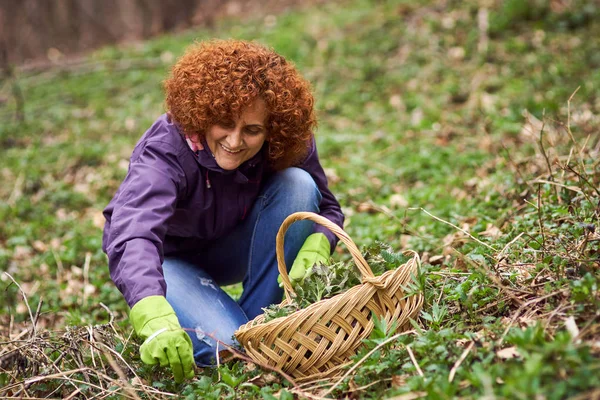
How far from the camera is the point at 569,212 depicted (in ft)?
8.55

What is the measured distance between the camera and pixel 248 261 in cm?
282

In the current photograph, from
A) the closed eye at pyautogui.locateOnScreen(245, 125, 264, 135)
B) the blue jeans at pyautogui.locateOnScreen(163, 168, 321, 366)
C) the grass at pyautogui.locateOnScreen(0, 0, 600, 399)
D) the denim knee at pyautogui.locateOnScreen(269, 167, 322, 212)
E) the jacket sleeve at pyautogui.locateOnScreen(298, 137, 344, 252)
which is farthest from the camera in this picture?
the jacket sleeve at pyautogui.locateOnScreen(298, 137, 344, 252)

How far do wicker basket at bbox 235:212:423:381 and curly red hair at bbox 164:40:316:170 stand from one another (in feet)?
2.08

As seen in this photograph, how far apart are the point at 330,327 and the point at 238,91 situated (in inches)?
37.5

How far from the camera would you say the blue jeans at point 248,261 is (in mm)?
2529

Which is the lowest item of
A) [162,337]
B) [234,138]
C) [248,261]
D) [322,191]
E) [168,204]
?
[248,261]

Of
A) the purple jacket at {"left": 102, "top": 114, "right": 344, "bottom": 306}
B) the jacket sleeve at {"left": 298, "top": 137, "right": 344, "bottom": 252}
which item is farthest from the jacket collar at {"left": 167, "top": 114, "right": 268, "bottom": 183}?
the jacket sleeve at {"left": 298, "top": 137, "right": 344, "bottom": 252}

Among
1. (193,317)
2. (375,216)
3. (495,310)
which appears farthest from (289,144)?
(375,216)

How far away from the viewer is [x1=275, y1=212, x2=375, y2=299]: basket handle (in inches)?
79.4

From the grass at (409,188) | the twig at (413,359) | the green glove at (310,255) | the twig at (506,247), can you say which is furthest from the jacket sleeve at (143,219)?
the twig at (506,247)

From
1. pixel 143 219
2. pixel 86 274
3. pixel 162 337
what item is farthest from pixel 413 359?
pixel 86 274

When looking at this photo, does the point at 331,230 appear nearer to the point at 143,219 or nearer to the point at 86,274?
the point at 143,219

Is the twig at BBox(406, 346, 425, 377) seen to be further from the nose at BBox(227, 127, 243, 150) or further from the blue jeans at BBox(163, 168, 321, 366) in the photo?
the nose at BBox(227, 127, 243, 150)

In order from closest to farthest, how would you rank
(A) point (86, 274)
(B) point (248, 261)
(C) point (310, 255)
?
(C) point (310, 255) → (B) point (248, 261) → (A) point (86, 274)
